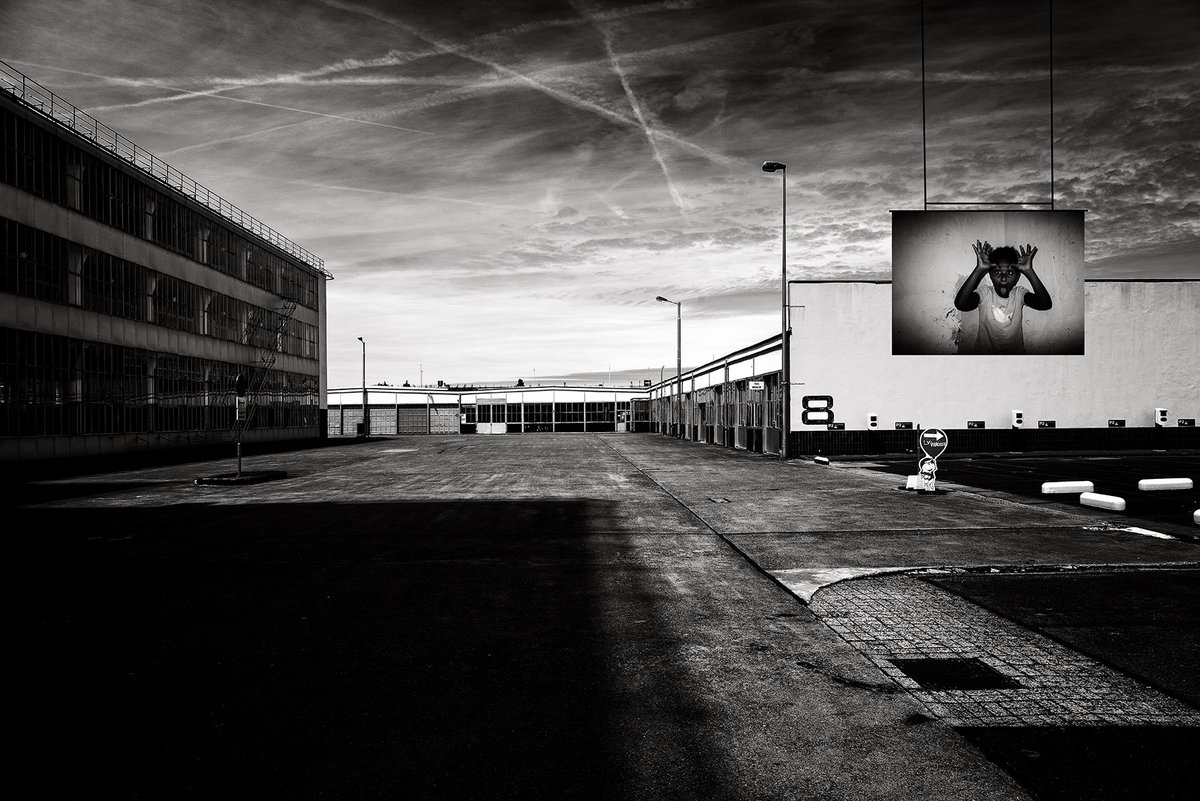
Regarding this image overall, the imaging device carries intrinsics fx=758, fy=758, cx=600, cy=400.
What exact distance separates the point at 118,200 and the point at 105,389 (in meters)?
8.76

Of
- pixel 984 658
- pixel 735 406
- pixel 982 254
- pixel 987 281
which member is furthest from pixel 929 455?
pixel 735 406

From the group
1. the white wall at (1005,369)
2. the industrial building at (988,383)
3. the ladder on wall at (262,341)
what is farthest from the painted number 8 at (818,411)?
the ladder on wall at (262,341)

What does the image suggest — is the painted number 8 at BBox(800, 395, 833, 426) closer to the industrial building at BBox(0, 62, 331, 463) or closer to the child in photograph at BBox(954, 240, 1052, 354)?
the child in photograph at BBox(954, 240, 1052, 354)

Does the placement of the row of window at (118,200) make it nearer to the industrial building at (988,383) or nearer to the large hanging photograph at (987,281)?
the industrial building at (988,383)

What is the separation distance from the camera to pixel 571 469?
23.5 meters

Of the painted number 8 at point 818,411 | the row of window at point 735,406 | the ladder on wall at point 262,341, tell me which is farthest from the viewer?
the ladder on wall at point 262,341

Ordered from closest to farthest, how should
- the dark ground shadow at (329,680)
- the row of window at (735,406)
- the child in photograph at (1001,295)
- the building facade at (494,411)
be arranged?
the dark ground shadow at (329,680) < the child in photograph at (1001,295) < the row of window at (735,406) < the building facade at (494,411)

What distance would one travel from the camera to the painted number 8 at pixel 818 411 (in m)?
Result: 29.7

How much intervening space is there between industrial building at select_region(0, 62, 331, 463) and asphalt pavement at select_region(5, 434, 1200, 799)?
1567cm

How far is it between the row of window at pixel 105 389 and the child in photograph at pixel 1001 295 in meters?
33.4

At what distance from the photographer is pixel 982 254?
2591 centimetres

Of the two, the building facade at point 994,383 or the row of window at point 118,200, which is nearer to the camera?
the row of window at point 118,200

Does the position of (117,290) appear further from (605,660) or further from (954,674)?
(954,674)

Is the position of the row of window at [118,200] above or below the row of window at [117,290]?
above
